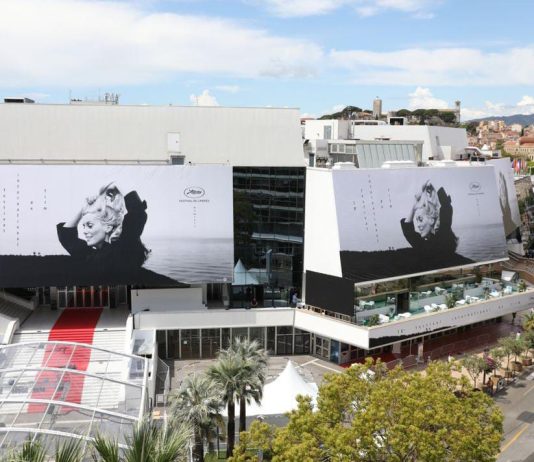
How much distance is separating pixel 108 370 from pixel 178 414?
3.84m

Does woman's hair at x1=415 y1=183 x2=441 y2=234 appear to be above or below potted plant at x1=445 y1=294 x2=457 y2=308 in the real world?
above

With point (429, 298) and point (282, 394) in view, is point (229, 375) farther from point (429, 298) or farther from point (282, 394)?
point (429, 298)

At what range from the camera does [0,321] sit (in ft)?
130

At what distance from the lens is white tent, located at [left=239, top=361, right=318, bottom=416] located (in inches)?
1237

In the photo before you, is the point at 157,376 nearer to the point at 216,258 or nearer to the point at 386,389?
the point at 216,258

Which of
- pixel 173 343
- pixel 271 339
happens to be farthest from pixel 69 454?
pixel 271 339

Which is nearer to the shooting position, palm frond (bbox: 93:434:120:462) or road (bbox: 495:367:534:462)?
palm frond (bbox: 93:434:120:462)

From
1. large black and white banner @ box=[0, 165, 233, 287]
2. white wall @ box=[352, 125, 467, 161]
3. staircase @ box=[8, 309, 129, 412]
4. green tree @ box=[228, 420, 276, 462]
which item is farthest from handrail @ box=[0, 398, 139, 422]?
white wall @ box=[352, 125, 467, 161]

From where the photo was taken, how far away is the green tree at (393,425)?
19688 mm

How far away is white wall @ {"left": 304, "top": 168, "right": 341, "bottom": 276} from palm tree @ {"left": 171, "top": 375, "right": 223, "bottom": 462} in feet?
60.7

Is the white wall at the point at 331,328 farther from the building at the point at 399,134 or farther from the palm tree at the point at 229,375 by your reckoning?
the building at the point at 399,134

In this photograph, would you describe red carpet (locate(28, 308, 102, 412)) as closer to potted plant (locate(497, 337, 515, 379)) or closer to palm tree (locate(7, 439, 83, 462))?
palm tree (locate(7, 439, 83, 462))

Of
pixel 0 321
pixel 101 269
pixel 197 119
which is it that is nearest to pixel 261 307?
pixel 101 269

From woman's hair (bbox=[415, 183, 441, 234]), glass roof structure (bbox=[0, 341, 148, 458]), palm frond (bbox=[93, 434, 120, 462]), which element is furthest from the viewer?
woman's hair (bbox=[415, 183, 441, 234])
